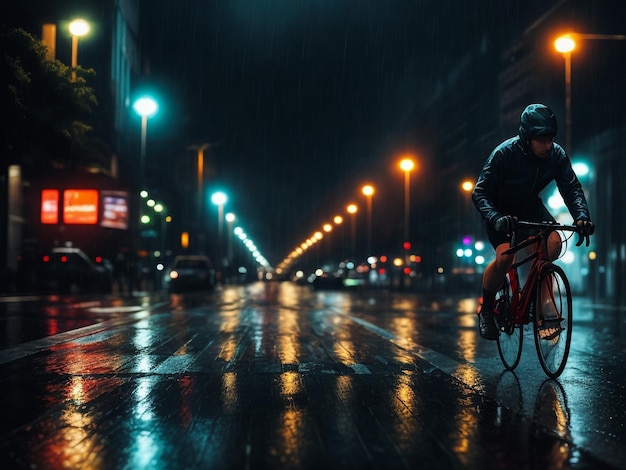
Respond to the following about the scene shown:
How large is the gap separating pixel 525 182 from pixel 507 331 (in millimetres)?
1303

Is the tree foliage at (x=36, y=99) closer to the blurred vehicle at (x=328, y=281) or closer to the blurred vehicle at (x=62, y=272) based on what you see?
the blurred vehicle at (x=62, y=272)

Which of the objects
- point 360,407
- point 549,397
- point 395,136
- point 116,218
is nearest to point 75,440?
point 360,407

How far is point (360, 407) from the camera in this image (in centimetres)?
489

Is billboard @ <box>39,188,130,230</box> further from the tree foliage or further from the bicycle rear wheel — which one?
the bicycle rear wheel

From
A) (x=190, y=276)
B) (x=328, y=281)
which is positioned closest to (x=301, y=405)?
(x=190, y=276)

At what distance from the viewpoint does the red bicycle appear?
581 centimetres

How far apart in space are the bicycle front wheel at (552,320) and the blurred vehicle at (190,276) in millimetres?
28559

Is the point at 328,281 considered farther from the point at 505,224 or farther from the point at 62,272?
the point at 505,224

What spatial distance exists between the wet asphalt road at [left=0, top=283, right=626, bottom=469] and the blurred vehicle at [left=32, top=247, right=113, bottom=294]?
69.6ft

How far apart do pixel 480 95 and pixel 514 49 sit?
10.5m

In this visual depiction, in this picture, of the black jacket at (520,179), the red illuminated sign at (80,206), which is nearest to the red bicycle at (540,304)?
the black jacket at (520,179)

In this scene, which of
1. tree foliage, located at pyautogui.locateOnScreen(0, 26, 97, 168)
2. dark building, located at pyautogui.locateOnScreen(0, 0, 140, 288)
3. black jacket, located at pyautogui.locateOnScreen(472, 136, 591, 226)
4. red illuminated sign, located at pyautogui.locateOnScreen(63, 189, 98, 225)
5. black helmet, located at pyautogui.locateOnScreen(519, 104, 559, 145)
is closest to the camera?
black helmet, located at pyautogui.locateOnScreen(519, 104, 559, 145)

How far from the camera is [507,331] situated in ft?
21.2

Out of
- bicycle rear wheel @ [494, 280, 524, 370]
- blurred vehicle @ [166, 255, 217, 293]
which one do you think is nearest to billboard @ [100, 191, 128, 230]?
blurred vehicle @ [166, 255, 217, 293]
